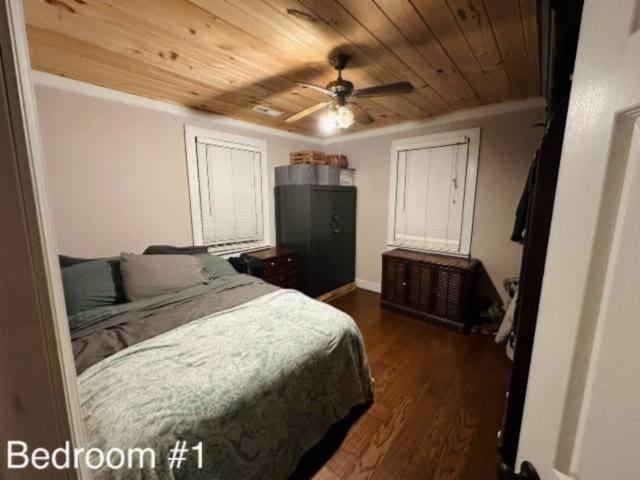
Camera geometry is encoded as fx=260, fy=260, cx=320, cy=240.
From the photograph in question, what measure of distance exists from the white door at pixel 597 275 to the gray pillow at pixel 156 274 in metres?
2.20

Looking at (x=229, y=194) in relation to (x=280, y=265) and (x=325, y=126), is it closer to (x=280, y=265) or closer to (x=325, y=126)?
(x=280, y=265)

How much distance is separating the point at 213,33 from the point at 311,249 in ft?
7.46

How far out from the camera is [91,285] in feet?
6.00

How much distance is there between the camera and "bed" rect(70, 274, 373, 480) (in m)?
0.95

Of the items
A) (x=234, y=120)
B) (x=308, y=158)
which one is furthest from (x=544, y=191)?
(x=234, y=120)

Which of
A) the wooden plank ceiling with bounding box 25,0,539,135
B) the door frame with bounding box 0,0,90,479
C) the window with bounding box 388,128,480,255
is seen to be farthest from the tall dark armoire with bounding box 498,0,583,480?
the window with bounding box 388,128,480,255

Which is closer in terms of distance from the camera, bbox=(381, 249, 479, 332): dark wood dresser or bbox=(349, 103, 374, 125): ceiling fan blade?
bbox=(349, 103, 374, 125): ceiling fan blade

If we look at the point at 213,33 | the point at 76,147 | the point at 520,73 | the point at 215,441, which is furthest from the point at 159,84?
the point at 520,73

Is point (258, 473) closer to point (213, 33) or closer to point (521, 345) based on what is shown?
point (521, 345)

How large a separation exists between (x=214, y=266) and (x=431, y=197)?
2599 millimetres

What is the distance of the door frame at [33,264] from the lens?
0.38 meters

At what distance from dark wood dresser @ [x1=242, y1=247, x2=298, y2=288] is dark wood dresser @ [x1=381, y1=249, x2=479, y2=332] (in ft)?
3.74

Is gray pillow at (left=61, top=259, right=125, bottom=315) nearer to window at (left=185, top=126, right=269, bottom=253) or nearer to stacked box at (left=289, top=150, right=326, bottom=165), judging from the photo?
window at (left=185, top=126, right=269, bottom=253)

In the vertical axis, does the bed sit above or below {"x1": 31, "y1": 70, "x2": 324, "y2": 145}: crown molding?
below
